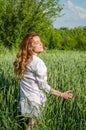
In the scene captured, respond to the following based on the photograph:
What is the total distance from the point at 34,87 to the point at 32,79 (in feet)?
0.25

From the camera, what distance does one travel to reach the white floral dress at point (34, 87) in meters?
3.73

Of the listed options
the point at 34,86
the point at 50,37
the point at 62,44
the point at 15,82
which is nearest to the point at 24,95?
the point at 34,86

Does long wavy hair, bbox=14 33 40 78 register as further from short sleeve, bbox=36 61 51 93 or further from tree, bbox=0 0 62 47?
tree, bbox=0 0 62 47

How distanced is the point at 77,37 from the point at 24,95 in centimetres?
3559

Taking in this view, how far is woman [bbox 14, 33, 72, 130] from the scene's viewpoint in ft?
12.2

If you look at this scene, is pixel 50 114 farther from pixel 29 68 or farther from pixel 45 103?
pixel 29 68

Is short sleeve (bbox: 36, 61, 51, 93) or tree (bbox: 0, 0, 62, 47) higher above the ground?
tree (bbox: 0, 0, 62, 47)

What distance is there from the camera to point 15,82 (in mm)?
5055

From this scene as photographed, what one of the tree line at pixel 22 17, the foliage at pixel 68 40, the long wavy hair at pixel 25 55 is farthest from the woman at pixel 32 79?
the foliage at pixel 68 40

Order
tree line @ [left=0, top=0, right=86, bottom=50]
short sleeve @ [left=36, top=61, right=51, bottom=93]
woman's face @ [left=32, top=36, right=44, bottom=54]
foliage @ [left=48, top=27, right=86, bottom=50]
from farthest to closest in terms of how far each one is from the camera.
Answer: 1. foliage @ [left=48, top=27, right=86, bottom=50]
2. tree line @ [left=0, top=0, right=86, bottom=50]
3. woman's face @ [left=32, top=36, right=44, bottom=54]
4. short sleeve @ [left=36, top=61, right=51, bottom=93]

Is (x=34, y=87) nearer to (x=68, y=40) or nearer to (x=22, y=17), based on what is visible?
(x=22, y=17)

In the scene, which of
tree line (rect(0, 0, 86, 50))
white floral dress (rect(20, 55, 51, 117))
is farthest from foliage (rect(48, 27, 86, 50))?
white floral dress (rect(20, 55, 51, 117))

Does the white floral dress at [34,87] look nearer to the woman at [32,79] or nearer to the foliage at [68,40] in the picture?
the woman at [32,79]

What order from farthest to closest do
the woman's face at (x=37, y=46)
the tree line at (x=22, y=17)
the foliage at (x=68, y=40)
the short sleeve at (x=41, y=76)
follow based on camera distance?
the foliage at (x=68, y=40) < the tree line at (x=22, y=17) < the woman's face at (x=37, y=46) < the short sleeve at (x=41, y=76)
